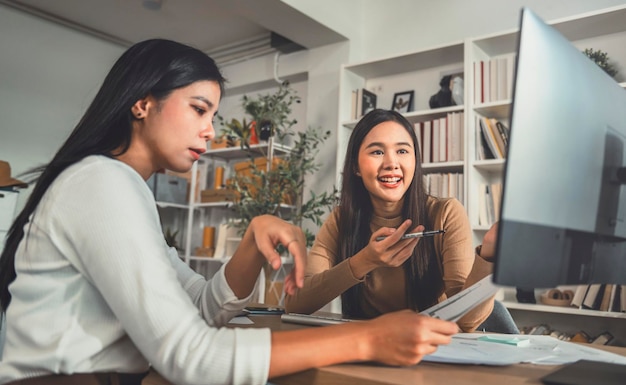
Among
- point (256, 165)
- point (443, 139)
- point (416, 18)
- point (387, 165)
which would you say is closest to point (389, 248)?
point (387, 165)

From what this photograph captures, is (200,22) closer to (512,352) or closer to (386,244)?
(386,244)

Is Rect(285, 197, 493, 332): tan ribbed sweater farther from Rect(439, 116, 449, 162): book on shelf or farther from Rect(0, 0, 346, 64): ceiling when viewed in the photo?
Rect(0, 0, 346, 64): ceiling

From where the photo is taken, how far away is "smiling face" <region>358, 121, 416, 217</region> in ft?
5.63

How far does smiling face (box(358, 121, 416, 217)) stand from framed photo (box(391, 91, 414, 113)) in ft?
→ 6.58

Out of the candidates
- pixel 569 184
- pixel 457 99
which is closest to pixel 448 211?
pixel 569 184

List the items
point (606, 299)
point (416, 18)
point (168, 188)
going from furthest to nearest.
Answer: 1. point (168, 188)
2. point (416, 18)
3. point (606, 299)

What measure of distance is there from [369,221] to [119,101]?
1.05 m

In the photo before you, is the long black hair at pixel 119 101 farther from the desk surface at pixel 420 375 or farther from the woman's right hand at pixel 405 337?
the woman's right hand at pixel 405 337

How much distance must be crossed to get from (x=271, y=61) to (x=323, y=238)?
3305 millimetres

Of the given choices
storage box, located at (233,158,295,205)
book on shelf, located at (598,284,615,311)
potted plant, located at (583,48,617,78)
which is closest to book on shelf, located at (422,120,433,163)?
potted plant, located at (583,48,617,78)

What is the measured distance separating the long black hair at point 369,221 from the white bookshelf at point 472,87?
1.35 metres

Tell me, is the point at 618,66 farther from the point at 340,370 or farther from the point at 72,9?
the point at 72,9

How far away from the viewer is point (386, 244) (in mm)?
1045

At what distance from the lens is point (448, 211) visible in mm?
1566
